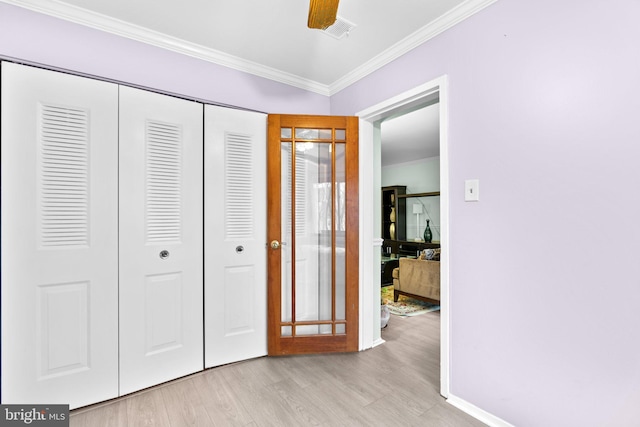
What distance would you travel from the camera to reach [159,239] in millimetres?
2121

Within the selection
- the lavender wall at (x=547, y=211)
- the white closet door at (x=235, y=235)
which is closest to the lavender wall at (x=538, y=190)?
the lavender wall at (x=547, y=211)

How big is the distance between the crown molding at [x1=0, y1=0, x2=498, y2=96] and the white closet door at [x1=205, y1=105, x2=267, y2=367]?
438mm

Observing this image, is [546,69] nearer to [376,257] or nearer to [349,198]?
[349,198]

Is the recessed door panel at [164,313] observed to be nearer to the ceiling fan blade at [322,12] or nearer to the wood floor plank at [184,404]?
the wood floor plank at [184,404]

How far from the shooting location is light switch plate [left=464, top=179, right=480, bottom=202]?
1.81 m

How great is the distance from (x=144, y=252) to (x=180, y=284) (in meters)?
0.34

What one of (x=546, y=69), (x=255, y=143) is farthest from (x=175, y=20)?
(x=546, y=69)

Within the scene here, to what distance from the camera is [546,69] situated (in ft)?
5.04

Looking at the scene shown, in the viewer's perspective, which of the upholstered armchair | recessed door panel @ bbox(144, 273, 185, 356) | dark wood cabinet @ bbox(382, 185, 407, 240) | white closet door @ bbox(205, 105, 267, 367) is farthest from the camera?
dark wood cabinet @ bbox(382, 185, 407, 240)

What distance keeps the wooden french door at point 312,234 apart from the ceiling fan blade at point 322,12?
1006 millimetres

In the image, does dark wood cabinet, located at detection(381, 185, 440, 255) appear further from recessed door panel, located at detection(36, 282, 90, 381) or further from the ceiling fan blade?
recessed door panel, located at detection(36, 282, 90, 381)

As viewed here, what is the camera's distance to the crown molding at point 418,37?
182 centimetres

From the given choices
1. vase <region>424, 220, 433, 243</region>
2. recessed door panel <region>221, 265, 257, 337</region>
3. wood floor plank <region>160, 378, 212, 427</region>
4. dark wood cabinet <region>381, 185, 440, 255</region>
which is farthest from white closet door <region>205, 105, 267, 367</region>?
dark wood cabinet <region>381, 185, 440, 255</region>

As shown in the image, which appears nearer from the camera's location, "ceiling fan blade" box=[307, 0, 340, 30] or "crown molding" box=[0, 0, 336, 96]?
"ceiling fan blade" box=[307, 0, 340, 30]
